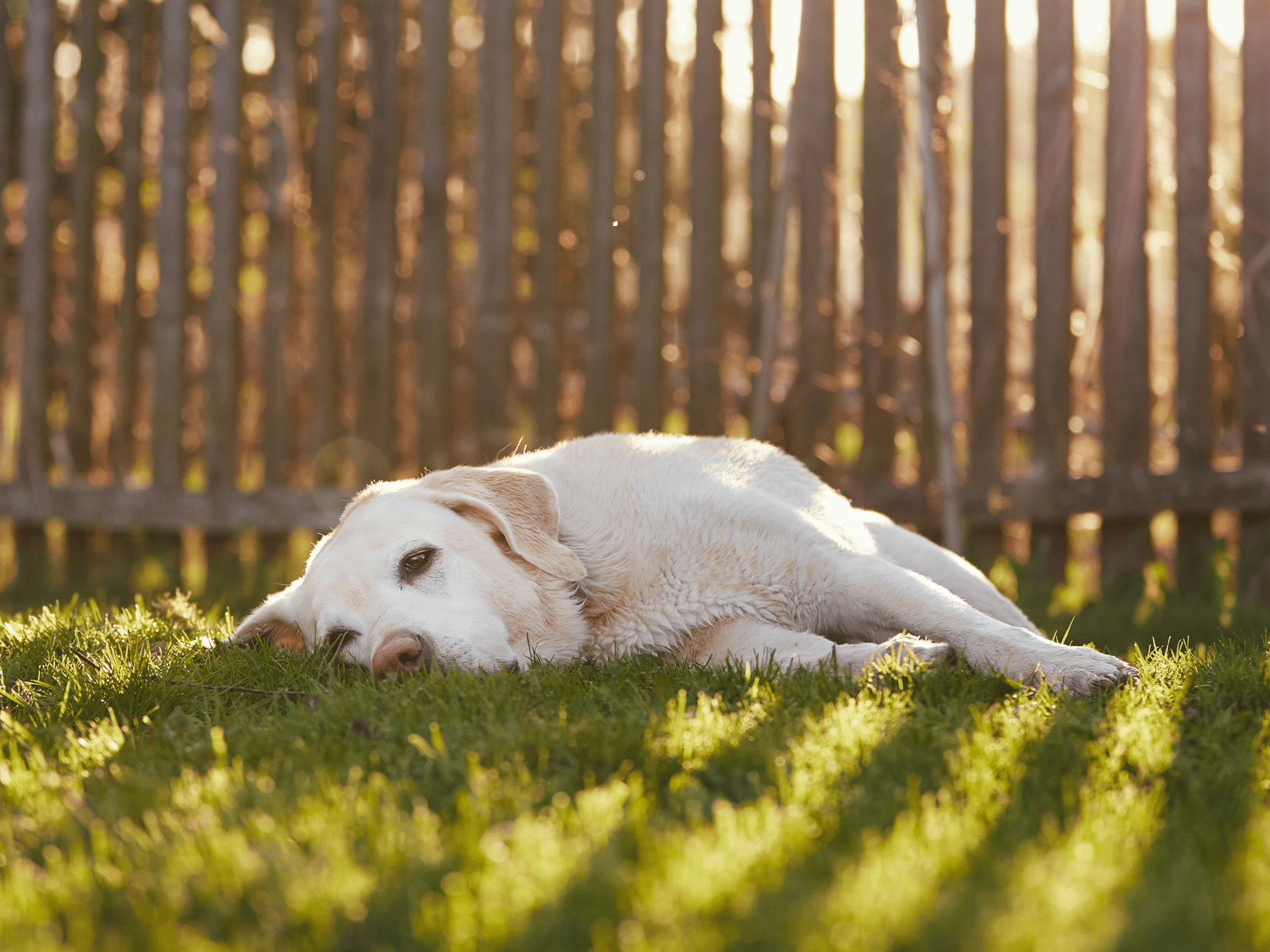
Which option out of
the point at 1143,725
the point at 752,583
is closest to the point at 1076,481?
the point at 752,583

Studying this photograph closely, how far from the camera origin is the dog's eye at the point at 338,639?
2482 millimetres

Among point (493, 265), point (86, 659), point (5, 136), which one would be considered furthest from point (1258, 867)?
point (5, 136)

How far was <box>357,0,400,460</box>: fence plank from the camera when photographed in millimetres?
4785

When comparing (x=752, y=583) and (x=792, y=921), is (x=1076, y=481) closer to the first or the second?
(x=752, y=583)

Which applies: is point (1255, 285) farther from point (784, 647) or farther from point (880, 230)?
point (784, 647)

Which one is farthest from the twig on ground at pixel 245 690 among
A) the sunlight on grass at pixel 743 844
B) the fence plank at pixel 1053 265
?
the fence plank at pixel 1053 265

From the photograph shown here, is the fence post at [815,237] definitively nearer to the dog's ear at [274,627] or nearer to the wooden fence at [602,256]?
the wooden fence at [602,256]

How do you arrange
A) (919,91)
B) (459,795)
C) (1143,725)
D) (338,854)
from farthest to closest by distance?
(919,91) < (1143,725) < (459,795) < (338,854)

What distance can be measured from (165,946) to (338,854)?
0.22 metres

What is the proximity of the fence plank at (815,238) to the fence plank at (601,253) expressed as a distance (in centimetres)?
83

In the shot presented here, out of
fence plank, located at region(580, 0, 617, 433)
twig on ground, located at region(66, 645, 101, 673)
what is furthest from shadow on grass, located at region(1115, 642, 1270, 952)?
fence plank, located at region(580, 0, 617, 433)

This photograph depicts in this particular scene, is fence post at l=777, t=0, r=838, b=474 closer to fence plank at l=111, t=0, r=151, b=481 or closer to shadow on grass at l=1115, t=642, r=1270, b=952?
shadow on grass at l=1115, t=642, r=1270, b=952

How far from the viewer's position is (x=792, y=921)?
1151 millimetres

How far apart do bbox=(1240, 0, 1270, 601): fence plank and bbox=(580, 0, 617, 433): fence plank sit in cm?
269
